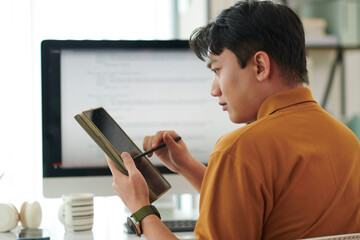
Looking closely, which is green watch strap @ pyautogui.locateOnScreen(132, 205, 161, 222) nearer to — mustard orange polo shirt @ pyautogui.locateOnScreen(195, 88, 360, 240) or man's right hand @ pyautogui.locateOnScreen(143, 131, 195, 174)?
mustard orange polo shirt @ pyautogui.locateOnScreen(195, 88, 360, 240)

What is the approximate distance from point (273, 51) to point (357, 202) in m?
0.31

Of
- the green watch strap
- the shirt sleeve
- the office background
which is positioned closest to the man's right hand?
the green watch strap

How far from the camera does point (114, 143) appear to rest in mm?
1077

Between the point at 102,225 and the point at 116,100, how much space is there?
34 cm

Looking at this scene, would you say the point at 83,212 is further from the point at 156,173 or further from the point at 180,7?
the point at 180,7

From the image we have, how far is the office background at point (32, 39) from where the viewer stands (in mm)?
2139

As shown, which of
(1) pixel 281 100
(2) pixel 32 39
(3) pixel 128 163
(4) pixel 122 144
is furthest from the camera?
(2) pixel 32 39

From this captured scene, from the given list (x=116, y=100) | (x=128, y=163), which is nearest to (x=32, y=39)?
(x=116, y=100)

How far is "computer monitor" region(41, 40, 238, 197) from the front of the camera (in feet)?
4.32

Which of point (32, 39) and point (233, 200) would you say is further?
point (32, 39)

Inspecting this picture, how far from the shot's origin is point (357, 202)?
0.85 meters

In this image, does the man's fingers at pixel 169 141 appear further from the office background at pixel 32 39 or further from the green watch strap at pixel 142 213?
the office background at pixel 32 39

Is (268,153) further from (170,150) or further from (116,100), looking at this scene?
(116,100)

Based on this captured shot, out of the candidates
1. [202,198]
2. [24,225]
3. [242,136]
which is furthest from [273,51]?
[24,225]
